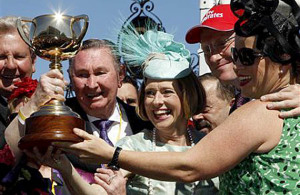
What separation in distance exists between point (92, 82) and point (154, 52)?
78cm

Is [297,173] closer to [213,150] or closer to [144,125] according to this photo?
[213,150]

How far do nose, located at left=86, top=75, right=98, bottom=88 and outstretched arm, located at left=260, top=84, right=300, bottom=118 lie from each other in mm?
2176

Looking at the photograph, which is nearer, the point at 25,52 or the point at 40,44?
the point at 40,44

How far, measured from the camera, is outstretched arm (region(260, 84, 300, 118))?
3.35m

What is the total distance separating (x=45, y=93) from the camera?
365 cm

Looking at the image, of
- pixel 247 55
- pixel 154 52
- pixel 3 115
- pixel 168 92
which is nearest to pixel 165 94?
pixel 168 92

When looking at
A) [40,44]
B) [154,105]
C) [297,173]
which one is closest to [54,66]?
[40,44]

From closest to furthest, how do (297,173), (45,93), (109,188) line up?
(297,173), (45,93), (109,188)

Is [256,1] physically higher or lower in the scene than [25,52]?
higher

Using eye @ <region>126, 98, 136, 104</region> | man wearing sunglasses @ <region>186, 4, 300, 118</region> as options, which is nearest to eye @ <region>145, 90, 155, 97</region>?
man wearing sunglasses @ <region>186, 4, 300, 118</region>

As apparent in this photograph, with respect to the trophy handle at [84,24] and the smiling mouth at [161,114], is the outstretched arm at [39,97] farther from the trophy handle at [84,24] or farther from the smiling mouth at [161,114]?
the smiling mouth at [161,114]

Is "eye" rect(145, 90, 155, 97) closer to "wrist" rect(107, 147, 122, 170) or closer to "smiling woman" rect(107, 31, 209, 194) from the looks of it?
"smiling woman" rect(107, 31, 209, 194)

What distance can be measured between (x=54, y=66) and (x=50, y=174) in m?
1.10

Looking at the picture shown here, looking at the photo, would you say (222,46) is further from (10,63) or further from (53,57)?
(53,57)
